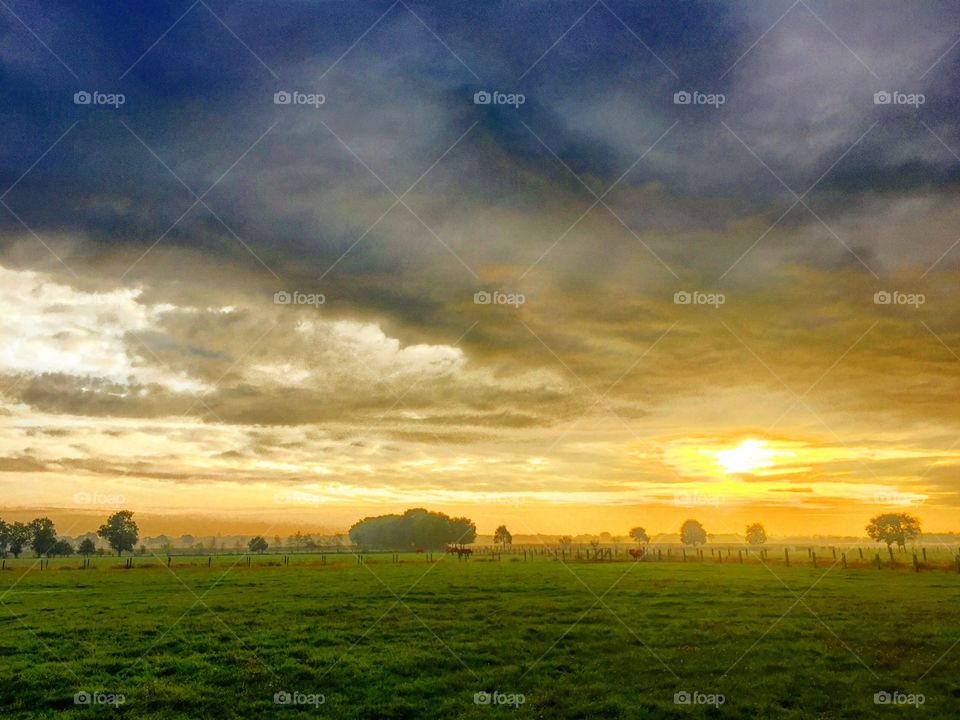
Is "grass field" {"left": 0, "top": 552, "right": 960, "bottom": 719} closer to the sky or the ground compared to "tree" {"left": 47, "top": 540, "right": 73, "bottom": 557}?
closer to the sky

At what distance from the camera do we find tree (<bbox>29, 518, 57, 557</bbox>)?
18875cm

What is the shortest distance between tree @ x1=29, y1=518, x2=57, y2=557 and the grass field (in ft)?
587

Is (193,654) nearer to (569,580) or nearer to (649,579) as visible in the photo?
(569,580)

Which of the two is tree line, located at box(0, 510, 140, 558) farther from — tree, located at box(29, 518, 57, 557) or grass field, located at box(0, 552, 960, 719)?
grass field, located at box(0, 552, 960, 719)

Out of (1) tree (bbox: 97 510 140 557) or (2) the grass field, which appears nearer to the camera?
(2) the grass field

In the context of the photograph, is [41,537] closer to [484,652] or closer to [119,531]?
[119,531]

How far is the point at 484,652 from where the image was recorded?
997 inches

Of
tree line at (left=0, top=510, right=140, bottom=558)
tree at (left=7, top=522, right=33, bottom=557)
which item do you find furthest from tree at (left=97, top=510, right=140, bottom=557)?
tree at (left=7, top=522, right=33, bottom=557)

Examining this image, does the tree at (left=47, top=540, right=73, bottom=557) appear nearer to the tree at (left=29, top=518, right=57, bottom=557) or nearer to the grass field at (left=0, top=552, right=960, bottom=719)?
the tree at (left=29, top=518, right=57, bottom=557)

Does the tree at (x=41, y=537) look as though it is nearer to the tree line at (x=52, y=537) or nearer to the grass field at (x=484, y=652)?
the tree line at (x=52, y=537)

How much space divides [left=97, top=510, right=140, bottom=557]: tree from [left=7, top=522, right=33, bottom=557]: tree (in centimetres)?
2554

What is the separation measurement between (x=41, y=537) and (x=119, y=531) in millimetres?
30614

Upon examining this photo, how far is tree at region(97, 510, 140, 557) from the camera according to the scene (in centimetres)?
18275

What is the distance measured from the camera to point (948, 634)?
1113 inches
